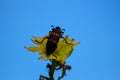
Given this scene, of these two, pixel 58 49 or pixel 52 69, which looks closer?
pixel 52 69

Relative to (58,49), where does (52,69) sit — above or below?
below

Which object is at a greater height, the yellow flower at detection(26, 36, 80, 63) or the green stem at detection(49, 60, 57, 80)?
the yellow flower at detection(26, 36, 80, 63)

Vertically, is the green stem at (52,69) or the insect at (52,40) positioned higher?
the insect at (52,40)

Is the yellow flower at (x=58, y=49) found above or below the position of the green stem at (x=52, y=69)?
above

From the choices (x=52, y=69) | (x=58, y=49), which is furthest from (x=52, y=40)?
(x=52, y=69)

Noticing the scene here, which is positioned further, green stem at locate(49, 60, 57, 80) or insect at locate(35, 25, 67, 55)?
insect at locate(35, 25, 67, 55)

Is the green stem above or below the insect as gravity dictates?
below

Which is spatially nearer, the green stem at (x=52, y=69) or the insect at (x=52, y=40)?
the green stem at (x=52, y=69)

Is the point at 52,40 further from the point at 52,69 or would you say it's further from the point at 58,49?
the point at 52,69
